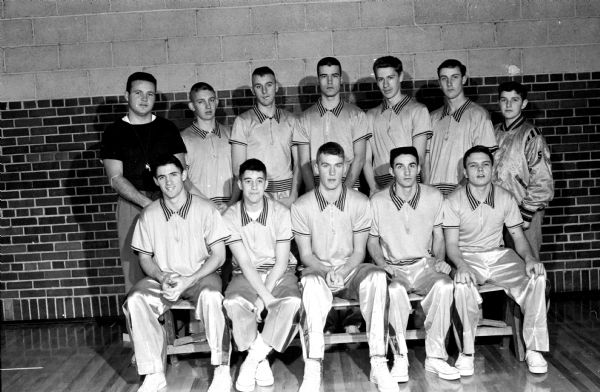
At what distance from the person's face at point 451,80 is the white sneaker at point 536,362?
6.12 ft

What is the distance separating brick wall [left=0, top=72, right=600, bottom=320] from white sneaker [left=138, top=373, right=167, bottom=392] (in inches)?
75.2

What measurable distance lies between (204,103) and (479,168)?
1974 mm

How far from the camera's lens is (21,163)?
19.0ft

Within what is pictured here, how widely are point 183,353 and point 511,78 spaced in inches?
132

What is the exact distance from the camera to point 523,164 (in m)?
4.96

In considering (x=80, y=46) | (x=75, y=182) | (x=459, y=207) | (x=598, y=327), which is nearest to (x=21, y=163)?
(x=75, y=182)

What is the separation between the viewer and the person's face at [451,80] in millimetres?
5000

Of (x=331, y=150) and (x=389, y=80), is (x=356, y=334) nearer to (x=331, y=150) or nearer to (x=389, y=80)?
(x=331, y=150)

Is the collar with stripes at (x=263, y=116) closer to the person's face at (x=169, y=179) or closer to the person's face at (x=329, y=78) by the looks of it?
the person's face at (x=329, y=78)

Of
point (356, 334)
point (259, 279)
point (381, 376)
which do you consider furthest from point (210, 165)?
point (381, 376)

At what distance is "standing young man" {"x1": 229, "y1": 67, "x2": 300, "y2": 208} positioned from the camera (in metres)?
5.08

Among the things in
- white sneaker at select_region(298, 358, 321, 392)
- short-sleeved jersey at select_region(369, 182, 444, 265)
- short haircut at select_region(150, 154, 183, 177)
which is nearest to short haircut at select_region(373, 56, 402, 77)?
short-sleeved jersey at select_region(369, 182, 444, 265)

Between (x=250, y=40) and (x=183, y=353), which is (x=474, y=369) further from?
(x=250, y=40)

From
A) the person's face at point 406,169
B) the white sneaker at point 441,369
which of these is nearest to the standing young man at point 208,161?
the person's face at point 406,169
